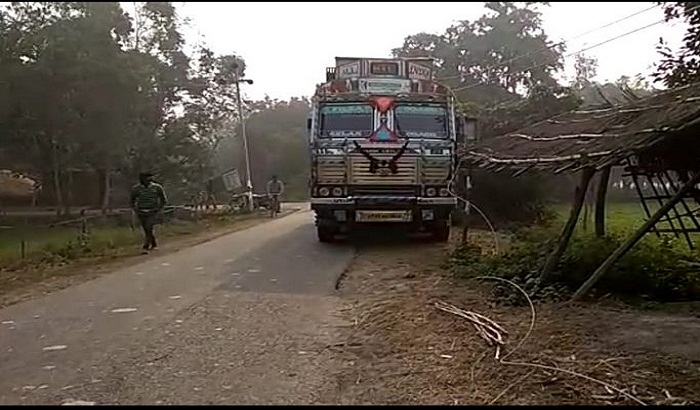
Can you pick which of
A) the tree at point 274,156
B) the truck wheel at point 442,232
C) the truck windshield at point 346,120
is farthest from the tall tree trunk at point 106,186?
the tree at point 274,156

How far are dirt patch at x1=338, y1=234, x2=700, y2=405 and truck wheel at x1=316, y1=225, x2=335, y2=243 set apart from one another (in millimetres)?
7189

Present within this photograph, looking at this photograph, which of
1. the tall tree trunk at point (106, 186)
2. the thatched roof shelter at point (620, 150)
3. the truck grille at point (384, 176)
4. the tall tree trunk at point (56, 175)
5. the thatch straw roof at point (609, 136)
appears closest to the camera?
the thatch straw roof at point (609, 136)

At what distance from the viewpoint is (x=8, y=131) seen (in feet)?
63.7

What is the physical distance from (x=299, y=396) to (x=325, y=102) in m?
10.6

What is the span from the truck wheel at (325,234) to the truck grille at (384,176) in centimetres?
198

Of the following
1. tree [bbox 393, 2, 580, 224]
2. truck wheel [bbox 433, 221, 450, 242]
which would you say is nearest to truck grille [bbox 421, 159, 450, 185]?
truck wheel [bbox 433, 221, 450, 242]

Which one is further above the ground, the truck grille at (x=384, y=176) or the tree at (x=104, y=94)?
the tree at (x=104, y=94)

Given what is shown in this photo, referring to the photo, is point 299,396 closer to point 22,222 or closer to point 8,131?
point 22,222

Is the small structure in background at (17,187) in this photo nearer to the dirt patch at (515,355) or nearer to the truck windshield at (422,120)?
the truck windshield at (422,120)

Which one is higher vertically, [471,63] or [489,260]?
[471,63]

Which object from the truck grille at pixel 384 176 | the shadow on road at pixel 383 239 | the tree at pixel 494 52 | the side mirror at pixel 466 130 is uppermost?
the tree at pixel 494 52

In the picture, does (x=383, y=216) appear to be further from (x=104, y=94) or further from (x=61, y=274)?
Answer: (x=104, y=94)

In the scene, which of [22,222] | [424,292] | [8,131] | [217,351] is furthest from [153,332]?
[8,131]

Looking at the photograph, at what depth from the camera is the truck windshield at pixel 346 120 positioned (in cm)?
1530
